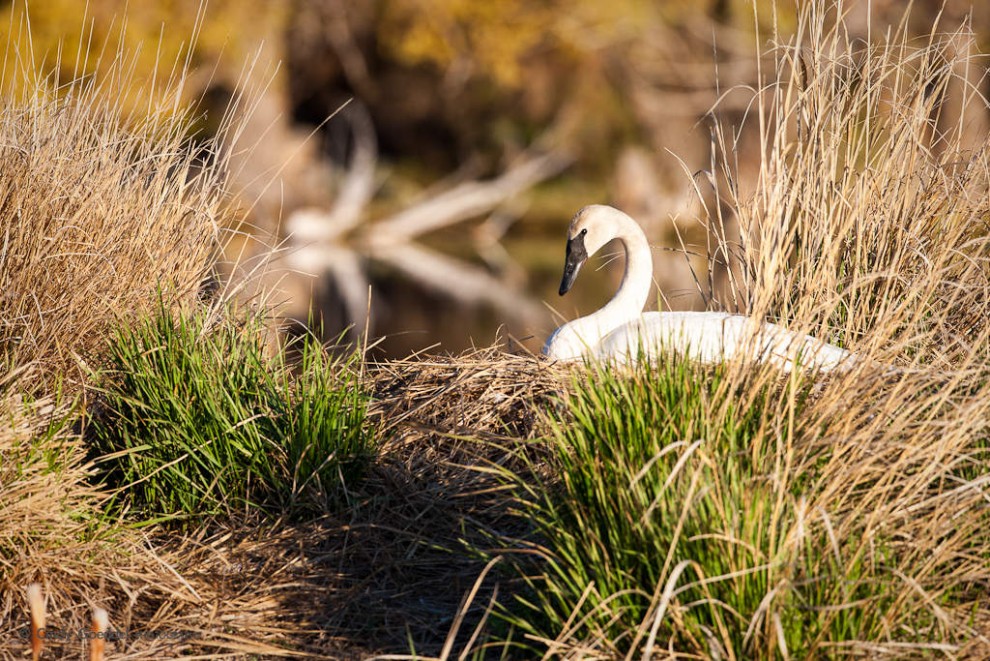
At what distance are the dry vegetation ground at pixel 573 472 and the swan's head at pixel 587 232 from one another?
0.67 m

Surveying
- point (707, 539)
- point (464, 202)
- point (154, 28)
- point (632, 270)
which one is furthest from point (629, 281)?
point (464, 202)

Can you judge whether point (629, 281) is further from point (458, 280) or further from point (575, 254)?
point (458, 280)

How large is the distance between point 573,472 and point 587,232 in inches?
86.7

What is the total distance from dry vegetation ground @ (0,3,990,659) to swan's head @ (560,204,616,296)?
0.67 meters

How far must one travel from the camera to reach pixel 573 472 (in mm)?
2873

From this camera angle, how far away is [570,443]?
309 centimetres

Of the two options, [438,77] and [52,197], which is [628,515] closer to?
[52,197]

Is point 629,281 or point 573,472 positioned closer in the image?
point 573,472

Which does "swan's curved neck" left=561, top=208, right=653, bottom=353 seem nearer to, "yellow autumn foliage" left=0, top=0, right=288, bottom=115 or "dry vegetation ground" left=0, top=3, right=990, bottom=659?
"dry vegetation ground" left=0, top=3, right=990, bottom=659

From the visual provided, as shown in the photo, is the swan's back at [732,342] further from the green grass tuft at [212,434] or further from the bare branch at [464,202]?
the bare branch at [464,202]

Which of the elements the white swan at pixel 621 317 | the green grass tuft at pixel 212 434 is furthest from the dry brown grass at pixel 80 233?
the white swan at pixel 621 317

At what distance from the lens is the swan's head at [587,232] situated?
4.88 m

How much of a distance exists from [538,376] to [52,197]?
5.96 ft

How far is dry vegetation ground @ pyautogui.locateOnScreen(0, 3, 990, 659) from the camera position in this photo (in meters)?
2.64
